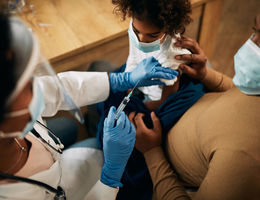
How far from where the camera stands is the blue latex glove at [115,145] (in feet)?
2.86

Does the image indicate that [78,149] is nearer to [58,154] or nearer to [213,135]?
[58,154]

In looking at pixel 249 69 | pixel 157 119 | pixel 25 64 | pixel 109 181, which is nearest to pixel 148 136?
pixel 157 119

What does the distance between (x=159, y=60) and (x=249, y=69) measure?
0.43m

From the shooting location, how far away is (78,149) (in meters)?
1.11

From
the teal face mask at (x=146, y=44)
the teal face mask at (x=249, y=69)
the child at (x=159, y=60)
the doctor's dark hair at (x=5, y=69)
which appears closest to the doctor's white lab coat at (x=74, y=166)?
the child at (x=159, y=60)

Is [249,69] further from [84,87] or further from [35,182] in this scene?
[35,182]

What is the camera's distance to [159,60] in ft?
3.58

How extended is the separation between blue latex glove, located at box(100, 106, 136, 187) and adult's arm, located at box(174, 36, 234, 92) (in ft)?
1.34

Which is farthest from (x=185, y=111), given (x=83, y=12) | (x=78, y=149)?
(x=83, y=12)

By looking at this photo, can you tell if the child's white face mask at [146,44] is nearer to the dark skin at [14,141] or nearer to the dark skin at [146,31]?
the dark skin at [146,31]

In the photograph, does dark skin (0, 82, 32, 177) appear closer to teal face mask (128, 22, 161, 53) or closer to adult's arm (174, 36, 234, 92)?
teal face mask (128, 22, 161, 53)

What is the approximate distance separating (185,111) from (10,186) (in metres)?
0.76

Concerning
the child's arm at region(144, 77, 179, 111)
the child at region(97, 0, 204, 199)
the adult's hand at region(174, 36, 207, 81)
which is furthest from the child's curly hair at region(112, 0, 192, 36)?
the child's arm at region(144, 77, 179, 111)

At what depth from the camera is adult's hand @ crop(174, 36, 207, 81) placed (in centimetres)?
103
